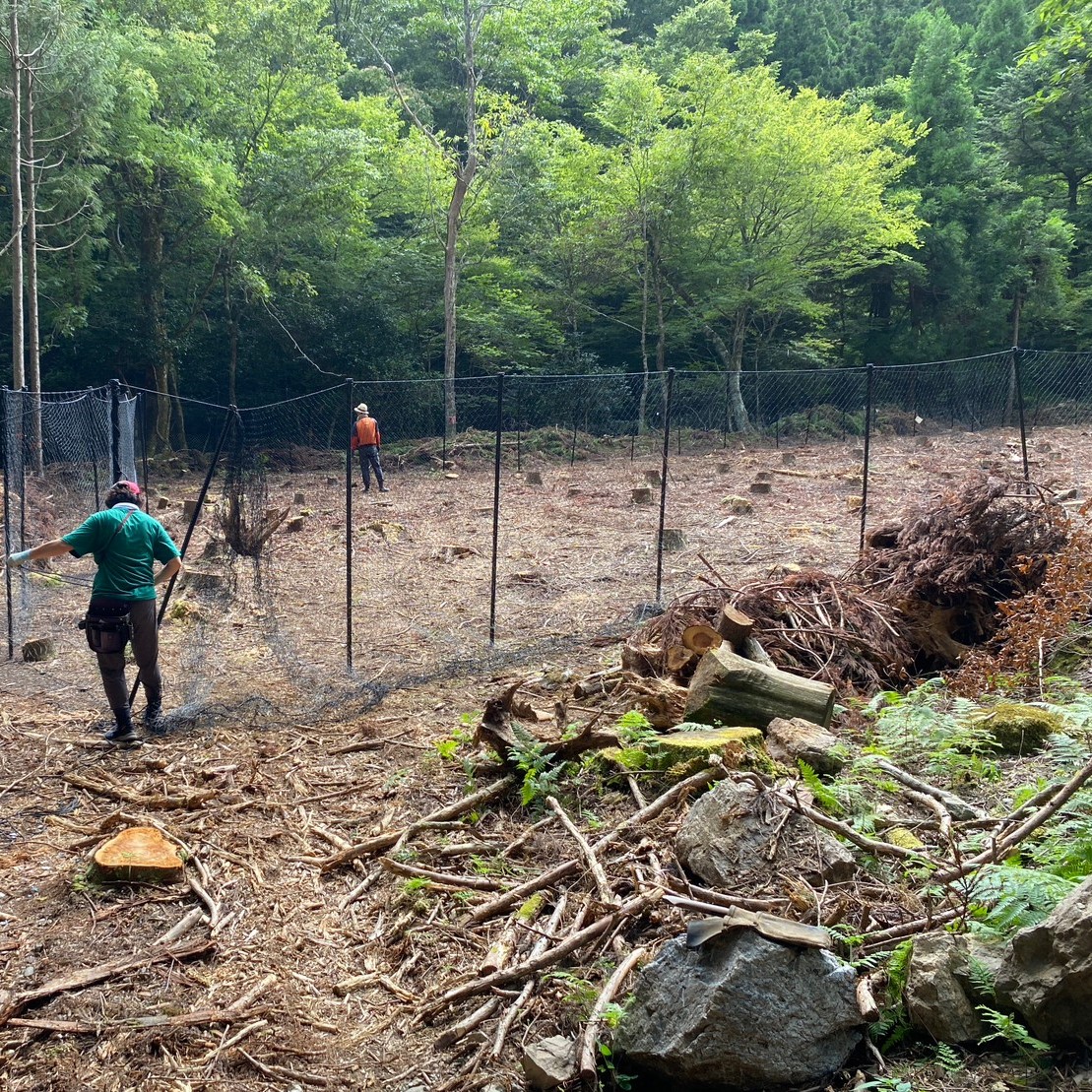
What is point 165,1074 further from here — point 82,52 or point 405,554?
point 82,52

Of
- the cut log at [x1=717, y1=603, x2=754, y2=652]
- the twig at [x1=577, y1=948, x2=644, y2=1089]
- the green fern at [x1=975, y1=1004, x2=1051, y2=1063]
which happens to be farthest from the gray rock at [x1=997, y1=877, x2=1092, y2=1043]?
the cut log at [x1=717, y1=603, x2=754, y2=652]

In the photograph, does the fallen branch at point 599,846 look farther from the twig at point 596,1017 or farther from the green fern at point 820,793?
the twig at point 596,1017

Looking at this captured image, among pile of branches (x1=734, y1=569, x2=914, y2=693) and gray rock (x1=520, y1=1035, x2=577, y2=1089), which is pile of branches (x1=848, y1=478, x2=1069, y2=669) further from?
gray rock (x1=520, y1=1035, x2=577, y2=1089)

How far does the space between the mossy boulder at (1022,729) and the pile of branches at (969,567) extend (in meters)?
1.76

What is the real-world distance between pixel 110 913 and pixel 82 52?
17.9 meters

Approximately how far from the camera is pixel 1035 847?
118 inches

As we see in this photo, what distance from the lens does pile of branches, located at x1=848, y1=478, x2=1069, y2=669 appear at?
20.4 feet

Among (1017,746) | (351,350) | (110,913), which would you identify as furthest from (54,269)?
(1017,746)

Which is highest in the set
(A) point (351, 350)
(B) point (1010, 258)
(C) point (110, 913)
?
(B) point (1010, 258)

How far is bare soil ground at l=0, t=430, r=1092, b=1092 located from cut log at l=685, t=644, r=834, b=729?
78 centimetres

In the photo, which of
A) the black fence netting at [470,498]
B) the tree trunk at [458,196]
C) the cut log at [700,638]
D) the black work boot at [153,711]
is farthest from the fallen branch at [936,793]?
the tree trunk at [458,196]

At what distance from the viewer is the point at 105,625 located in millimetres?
5684

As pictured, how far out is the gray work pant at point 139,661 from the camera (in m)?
5.71

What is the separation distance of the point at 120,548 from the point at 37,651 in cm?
258
